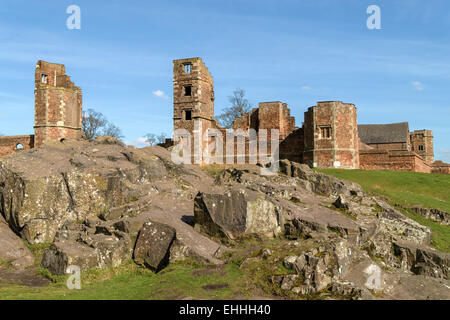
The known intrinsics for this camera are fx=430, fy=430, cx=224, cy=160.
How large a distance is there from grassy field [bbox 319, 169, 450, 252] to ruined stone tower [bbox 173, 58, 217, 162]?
16854 millimetres

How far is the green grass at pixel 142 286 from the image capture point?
36.8 ft

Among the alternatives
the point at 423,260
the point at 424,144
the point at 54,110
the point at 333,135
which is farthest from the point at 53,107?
the point at 424,144

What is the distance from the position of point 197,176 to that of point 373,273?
1414 cm

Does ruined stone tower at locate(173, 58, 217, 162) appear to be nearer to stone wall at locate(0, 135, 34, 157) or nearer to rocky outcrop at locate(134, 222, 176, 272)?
stone wall at locate(0, 135, 34, 157)

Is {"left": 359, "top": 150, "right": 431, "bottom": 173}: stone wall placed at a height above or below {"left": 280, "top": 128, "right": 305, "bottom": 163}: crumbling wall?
below

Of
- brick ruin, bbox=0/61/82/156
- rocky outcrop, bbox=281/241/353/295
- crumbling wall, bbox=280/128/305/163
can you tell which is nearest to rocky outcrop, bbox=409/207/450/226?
rocky outcrop, bbox=281/241/353/295

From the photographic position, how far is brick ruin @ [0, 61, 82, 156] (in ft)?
157

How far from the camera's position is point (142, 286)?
40.3ft

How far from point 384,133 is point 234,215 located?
65.1 metres

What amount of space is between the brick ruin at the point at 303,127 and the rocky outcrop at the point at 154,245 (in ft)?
112

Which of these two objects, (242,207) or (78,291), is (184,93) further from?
(78,291)

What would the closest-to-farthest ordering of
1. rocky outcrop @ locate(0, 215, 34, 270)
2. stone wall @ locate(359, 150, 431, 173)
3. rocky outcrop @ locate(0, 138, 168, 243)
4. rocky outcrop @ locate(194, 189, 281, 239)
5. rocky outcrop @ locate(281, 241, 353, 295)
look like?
rocky outcrop @ locate(281, 241, 353, 295), rocky outcrop @ locate(0, 215, 34, 270), rocky outcrop @ locate(194, 189, 281, 239), rocky outcrop @ locate(0, 138, 168, 243), stone wall @ locate(359, 150, 431, 173)
